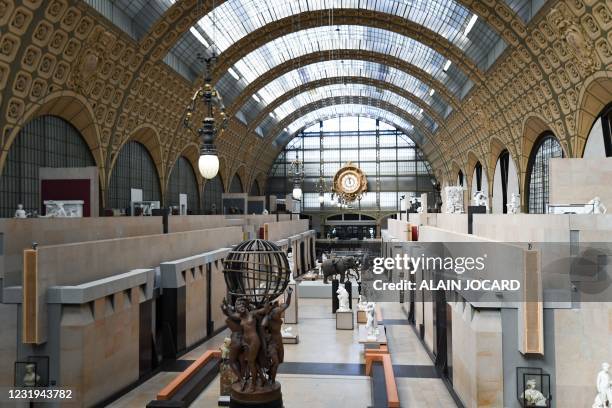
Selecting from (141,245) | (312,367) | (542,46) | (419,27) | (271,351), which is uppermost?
(419,27)

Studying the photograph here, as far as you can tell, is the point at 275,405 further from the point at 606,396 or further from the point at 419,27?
the point at 419,27

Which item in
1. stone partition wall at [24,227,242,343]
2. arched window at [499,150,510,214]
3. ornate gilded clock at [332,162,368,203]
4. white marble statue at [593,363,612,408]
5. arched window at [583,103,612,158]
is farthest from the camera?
ornate gilded clock at [332,162,368,203]

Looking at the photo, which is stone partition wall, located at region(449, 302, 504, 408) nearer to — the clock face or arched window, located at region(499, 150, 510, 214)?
the clock face

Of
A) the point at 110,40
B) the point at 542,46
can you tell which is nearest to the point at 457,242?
the point at 542,46

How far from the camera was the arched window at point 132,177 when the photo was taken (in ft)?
98.7

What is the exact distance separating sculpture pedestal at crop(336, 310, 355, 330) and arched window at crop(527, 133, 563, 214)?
15593 mm

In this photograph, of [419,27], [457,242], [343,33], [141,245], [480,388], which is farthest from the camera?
[343,33]

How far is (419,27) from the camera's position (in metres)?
34.2

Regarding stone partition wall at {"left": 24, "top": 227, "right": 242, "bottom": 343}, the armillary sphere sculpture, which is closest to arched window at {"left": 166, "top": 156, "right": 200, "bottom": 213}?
stone partition wall at {"left": 24, "top": 227, "right": 242, "bottom": 343}

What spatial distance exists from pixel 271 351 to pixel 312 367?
6.91m

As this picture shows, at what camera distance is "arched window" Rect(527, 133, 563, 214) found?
3042cm

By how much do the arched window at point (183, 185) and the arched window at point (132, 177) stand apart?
2162 mm

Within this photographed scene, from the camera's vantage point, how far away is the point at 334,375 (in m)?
14.9

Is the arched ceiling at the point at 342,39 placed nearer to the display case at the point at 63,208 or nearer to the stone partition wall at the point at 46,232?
the display case at the point at 63,208
